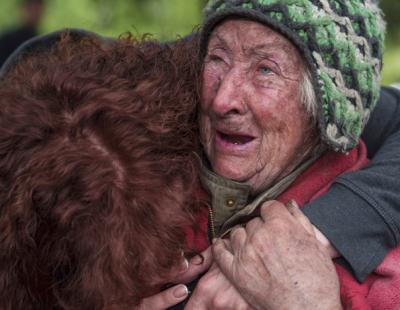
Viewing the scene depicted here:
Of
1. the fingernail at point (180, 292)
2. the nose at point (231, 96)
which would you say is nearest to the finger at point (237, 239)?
the fingernail at point (180, 292)

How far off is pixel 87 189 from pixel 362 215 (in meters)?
0.91

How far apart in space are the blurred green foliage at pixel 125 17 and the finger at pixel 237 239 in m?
5.21

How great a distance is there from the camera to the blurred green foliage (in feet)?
23.8

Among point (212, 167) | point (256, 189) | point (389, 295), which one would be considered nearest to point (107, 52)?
point (212, 167)

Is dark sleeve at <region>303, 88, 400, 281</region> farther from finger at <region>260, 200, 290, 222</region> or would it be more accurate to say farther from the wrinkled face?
the wrinkled face

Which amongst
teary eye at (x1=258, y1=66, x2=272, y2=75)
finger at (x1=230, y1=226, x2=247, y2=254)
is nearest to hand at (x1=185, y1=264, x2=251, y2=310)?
finger at (x1=230, y1=226, x2=247, y2=254)

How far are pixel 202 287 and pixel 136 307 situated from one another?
9.0 inches

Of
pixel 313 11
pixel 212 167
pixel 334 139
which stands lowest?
pixel 212 167

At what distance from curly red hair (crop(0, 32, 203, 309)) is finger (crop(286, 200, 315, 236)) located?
0.34 metres

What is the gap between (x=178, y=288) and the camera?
2.22 m

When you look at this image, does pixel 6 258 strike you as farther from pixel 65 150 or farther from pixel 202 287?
pixel 202 287

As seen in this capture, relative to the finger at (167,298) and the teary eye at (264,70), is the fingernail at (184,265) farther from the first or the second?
the teary eye at (264,70)

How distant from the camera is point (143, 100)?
206 cm

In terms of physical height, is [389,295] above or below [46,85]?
below
